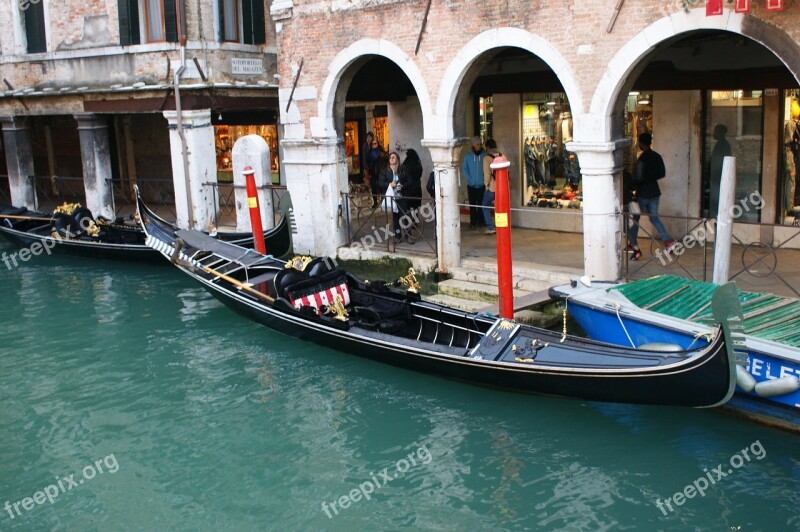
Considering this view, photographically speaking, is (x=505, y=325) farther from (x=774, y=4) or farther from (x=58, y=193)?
(x=58, y=193)

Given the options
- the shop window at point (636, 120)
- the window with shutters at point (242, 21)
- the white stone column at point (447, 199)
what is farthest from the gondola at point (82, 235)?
the shop window at point (636, 120)

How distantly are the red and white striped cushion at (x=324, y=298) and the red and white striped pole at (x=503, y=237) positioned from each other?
172 cm

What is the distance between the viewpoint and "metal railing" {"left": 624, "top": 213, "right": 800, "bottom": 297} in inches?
312

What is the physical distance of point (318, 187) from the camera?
1096 cm

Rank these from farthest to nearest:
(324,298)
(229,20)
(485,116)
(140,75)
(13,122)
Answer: (13,122) → (229,20) → (140,75) → (485,116) → (324,298)

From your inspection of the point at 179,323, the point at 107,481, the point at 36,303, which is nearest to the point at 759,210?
the point at 179,323

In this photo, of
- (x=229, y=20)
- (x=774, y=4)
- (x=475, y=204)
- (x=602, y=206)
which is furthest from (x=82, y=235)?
(x=774, y=4)

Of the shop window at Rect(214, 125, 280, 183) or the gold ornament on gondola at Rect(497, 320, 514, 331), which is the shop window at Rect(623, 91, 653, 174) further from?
the shop window at Rect(214, 125, 280, 183)

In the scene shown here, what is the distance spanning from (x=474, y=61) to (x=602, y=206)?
205cm

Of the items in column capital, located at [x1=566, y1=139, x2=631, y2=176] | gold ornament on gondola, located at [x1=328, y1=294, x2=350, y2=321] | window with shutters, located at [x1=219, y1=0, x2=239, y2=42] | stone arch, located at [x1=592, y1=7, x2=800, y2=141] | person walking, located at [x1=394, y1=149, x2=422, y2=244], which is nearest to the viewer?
stone arch, located at [x1=592, y1=7, x2=800, y2=141]

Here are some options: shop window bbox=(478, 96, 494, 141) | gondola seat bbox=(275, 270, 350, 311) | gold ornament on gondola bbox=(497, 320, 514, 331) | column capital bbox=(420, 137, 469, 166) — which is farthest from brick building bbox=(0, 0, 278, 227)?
gold ornament on gondola bbox=(497, 320, 514, 331)

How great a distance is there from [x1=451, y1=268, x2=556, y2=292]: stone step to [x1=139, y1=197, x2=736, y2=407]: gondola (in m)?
1.08

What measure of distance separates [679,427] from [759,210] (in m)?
4.06

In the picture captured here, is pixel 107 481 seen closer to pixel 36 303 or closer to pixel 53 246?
pixel 36 303
